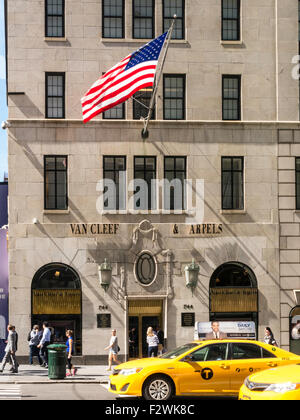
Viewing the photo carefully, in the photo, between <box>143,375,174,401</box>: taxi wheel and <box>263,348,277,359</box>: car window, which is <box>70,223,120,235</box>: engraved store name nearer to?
<box>263,348,277,359</box>: car window

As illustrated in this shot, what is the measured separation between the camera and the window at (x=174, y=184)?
121ft

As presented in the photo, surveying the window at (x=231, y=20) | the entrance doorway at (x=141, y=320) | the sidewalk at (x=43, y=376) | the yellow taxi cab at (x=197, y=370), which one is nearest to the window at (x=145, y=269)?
the entrance doorway at (x=141, y=320)

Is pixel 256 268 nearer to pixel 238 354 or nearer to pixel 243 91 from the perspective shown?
pixel 243 91

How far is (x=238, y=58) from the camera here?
37.9 metres

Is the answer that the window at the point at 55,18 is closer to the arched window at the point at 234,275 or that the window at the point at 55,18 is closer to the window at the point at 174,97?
the window at the point at 174,97

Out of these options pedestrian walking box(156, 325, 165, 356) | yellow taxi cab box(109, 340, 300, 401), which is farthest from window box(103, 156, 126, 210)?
yellow taxi cab box(109, 340, 300, 401)

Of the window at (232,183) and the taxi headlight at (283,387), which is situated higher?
the window at (232,183)

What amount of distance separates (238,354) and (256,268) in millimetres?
14804

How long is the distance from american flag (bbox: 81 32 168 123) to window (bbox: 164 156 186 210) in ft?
19.1

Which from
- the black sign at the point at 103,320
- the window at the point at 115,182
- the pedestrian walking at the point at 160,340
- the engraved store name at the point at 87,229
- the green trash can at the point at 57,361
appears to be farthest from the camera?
the window at the point at 115,182

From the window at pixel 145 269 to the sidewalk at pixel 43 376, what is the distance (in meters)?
3.94

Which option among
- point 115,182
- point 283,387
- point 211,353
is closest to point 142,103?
point 115,182

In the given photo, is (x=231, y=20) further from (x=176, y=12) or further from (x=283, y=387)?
(x=283, y=387)
